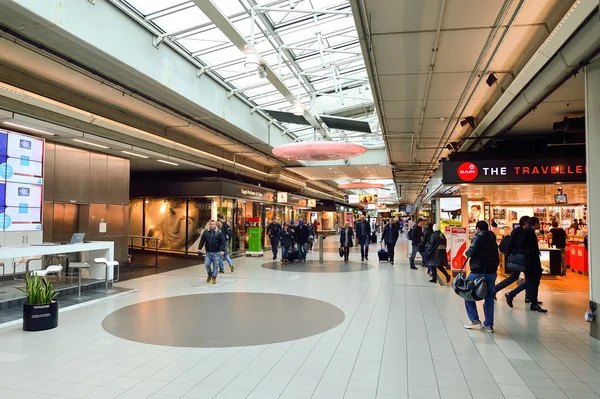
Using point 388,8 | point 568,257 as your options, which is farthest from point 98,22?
point 568,257

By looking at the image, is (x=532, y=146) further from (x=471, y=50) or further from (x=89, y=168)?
(x=89, y=168)

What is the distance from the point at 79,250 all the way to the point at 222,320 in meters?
3.97

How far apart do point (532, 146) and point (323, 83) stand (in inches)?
233

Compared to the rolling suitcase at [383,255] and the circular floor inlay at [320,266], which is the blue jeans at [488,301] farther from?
the rolling suitcase at [383,255]

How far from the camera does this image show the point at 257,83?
11062 mm

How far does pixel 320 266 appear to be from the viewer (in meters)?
13.7

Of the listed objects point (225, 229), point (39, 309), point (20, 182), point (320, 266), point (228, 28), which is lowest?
point (320, 266)

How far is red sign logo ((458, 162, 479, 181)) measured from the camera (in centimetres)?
871

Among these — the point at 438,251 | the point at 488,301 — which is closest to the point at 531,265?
the point at 488,301

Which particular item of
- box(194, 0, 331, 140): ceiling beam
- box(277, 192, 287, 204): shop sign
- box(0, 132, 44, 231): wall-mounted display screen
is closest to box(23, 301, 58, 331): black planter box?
box(0, 132, 44, 231): wall-mounted display screen

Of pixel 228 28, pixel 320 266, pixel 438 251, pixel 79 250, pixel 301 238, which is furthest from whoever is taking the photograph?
pixel 301 238

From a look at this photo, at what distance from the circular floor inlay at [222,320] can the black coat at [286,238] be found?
6.38m

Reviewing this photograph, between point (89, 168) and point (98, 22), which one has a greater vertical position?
point (98, 22)

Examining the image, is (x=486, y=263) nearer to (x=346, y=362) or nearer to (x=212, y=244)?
(x=346, y=362)
